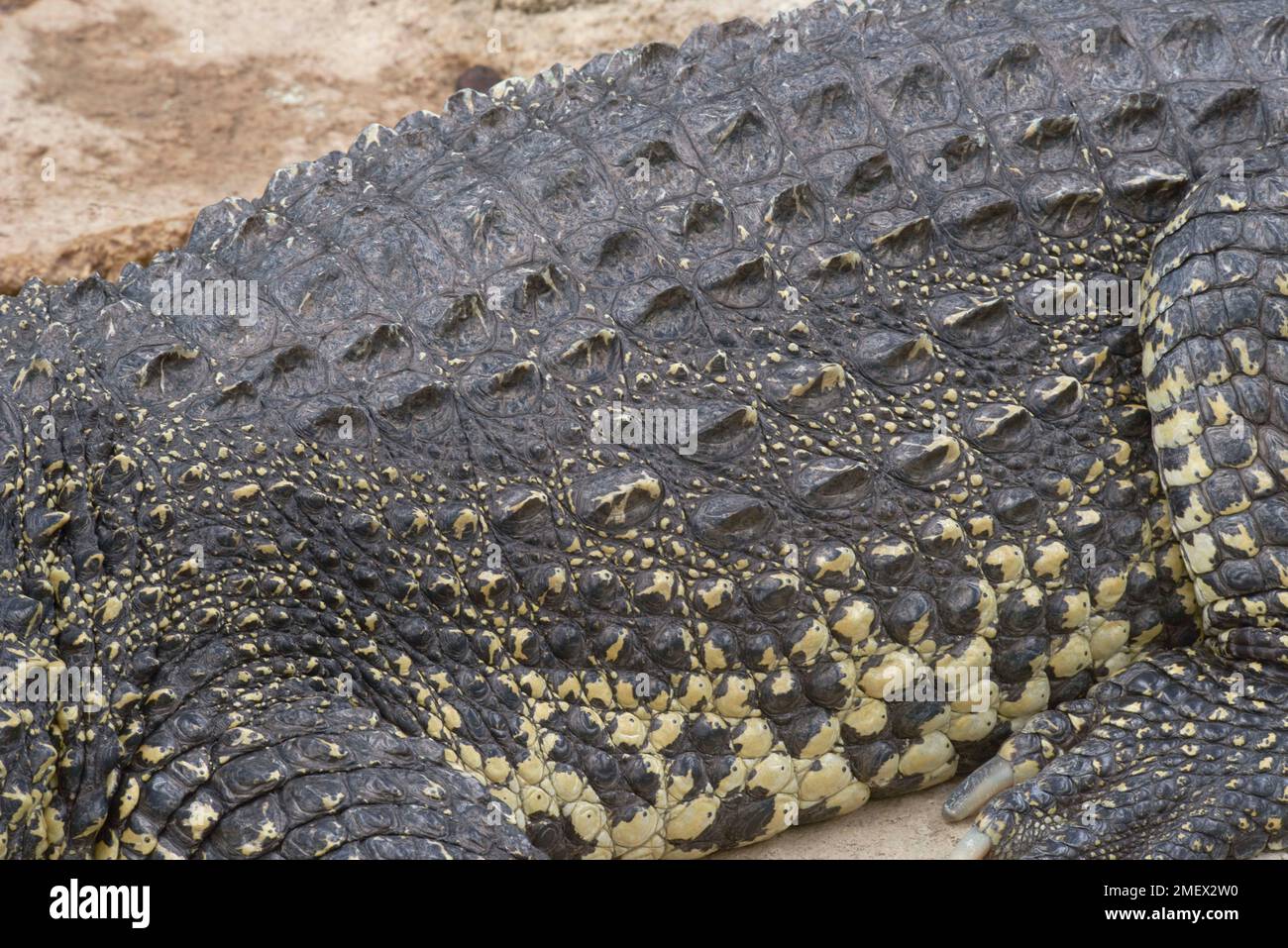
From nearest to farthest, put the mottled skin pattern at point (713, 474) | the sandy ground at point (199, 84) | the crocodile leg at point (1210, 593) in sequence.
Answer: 1. the mottled skin pattern at point (713, 474)
2. the crocodile leg at point (1210, 593)
3. the sandy ground at point (199, 84)

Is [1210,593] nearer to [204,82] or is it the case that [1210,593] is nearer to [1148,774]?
[1148,774]

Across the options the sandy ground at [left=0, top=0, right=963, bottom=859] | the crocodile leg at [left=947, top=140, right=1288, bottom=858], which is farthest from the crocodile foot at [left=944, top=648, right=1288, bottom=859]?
the sandy ground at [left=0, top=0, right=963, bottom=859]

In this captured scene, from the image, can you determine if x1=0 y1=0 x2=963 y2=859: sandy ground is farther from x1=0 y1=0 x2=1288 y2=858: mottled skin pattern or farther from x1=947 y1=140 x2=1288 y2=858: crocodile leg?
x1=947 y1=140 x2=1288 y2=858: crocodile leg

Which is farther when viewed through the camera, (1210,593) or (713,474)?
(1210,593)

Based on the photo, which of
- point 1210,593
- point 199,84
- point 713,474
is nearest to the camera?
point 713,474

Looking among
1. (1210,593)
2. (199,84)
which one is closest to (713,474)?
(1210,593)

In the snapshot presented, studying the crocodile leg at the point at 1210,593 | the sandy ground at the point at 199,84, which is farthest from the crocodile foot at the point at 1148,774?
the sandy ground at the point at 199,84

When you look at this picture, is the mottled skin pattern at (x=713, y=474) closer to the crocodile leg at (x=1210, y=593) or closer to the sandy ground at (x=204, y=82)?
the crocodile leg at (x=1210, y=593)
